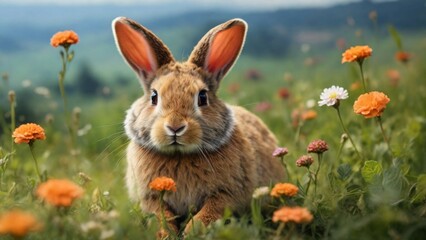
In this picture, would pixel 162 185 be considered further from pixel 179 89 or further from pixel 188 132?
pixel 179 89

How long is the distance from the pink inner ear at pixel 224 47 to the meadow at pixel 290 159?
0.44 meters

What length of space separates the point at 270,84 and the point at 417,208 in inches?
230

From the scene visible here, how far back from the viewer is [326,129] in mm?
6062

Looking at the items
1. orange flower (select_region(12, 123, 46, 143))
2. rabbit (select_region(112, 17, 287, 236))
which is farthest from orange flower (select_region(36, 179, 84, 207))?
rabbit (select_region(112, 17, 287, 236))

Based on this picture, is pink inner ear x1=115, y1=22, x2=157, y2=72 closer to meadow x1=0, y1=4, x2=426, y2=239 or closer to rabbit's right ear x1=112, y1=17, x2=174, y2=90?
rabbit's right ear x1=112, y1=17, x2=174, y2=90

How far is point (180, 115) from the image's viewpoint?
3.92 m

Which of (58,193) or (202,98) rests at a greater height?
(58,193)

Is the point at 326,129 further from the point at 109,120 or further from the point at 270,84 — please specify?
the point at 270,84

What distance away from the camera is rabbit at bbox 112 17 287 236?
4.00 meters

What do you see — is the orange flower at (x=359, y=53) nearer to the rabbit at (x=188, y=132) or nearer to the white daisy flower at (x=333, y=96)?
the white daisy flower at (x=333, y=96)

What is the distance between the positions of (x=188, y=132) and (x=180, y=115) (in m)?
0.13

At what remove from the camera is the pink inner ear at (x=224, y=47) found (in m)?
4.49

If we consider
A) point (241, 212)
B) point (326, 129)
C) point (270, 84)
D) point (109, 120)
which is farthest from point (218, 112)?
point (270, 84)

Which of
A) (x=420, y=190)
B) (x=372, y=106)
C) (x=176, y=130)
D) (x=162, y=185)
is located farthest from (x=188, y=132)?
(x=420, y=190)
